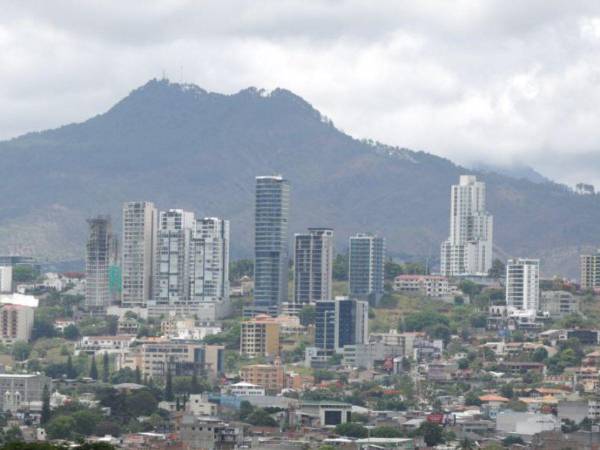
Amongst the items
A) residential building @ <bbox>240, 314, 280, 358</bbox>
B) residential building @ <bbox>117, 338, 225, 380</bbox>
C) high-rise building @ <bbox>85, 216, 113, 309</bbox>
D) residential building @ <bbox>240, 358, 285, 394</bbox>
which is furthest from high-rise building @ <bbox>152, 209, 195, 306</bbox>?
residential building @ <bbox>240, 358, 285, 394</bbox>

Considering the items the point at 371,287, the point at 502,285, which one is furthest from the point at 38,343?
the point at 502,285

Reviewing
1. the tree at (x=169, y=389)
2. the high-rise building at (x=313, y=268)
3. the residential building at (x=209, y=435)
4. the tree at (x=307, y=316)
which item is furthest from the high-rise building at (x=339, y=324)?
the residential building at (x=209, y=435)

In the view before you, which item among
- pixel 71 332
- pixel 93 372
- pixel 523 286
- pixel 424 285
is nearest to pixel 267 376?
pixel 93 372

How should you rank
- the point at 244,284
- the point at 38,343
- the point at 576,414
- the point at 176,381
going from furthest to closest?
the point at 244,284 → the point at 38,343 → the point at 176,381 → the point at 576,414

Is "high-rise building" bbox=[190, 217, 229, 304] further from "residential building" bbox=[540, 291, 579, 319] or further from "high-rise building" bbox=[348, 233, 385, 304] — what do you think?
"residential building" bbox=[540, 291, 579, 319]

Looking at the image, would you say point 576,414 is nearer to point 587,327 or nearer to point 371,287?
point 587,327

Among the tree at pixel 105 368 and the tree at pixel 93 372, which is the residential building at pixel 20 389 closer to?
the tree at pixel 93 372

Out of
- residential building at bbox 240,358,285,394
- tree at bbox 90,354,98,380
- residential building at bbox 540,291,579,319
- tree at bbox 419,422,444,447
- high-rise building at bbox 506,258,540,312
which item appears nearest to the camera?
tree at bbox 419,422,444,447
